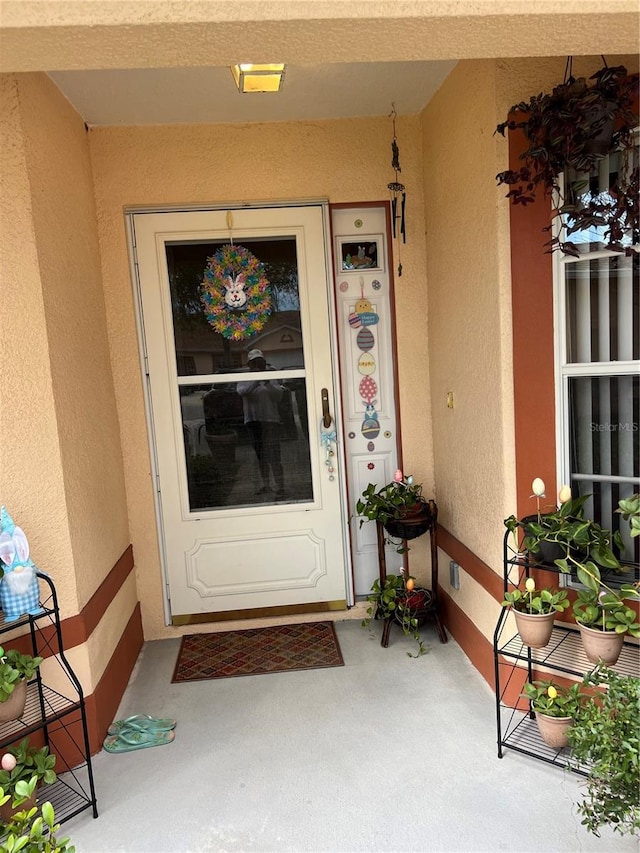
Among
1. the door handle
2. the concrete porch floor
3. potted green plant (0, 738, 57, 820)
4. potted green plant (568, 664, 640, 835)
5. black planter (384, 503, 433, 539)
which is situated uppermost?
the door handle

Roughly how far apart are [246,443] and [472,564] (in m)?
1.40

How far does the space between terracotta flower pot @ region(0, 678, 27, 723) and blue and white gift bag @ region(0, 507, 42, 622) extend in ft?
0.77

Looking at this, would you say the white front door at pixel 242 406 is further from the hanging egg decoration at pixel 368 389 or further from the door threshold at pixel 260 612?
the hanging egg decoration at pixel 368 389

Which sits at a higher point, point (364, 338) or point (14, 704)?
point (364, 338)

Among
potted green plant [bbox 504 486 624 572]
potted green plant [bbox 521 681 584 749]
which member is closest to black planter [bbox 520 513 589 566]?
potted green plant [bbox 504 486 624 572]

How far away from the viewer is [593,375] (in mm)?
2248

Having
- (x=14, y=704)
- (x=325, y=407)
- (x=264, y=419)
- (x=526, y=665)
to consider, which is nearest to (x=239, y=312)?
(x=264, y=419)

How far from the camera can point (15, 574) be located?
2.01 metres

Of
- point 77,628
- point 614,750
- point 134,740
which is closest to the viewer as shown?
point 614,750

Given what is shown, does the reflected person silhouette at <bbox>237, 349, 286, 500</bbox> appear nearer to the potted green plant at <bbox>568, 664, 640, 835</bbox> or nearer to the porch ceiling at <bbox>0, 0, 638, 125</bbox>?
the porch ceiling at <bbox>0, 0, 638, 125</bbox>

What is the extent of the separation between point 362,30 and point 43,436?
1.75 meters

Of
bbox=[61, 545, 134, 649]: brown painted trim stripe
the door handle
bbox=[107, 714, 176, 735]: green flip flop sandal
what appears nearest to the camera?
bbox=[61, 545, 134, 649]: brown painted trim stripe

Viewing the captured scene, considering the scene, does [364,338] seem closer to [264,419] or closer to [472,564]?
[264,419]

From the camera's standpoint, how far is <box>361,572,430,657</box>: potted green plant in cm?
313
